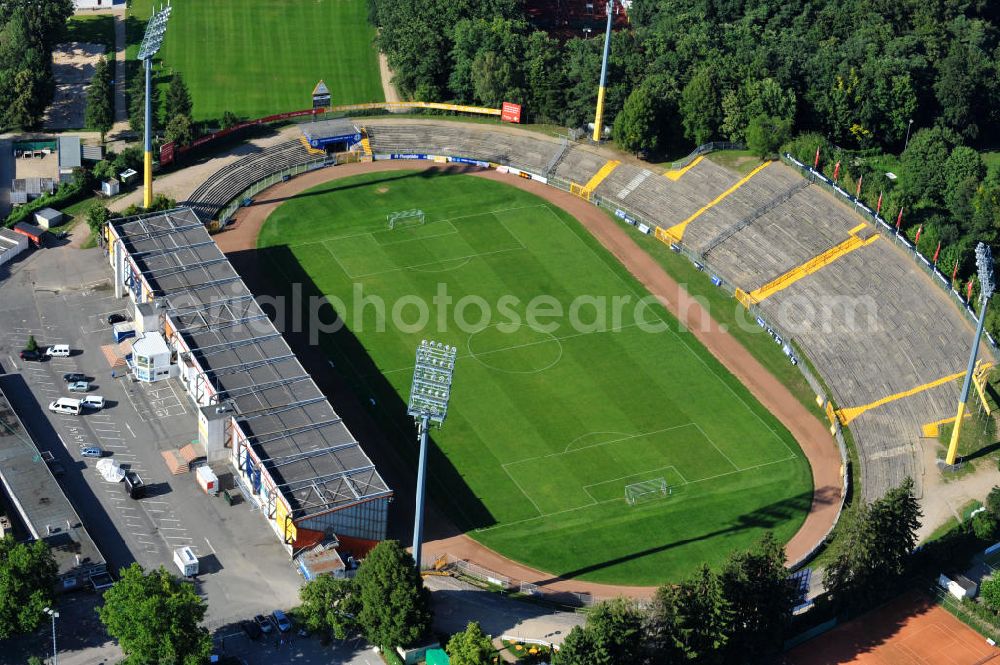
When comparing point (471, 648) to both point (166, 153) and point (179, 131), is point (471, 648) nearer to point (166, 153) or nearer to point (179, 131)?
point (166, 153)

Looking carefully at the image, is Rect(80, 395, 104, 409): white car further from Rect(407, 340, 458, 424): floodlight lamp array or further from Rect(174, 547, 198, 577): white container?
Rect(407, 340, 458, 424): floodlight lamp array

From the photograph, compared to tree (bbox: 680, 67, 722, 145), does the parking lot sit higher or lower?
lower

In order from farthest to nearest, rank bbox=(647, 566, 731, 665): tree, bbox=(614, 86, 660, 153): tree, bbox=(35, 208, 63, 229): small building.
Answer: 1. bbox=(614, 86, 660, 153): tree
2. bbox=(35, 208, 63, 229): small building
3. bbox=(647, 566, 731, 665): tree

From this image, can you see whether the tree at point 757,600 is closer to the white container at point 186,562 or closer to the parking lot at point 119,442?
the parking lot at point 119,442

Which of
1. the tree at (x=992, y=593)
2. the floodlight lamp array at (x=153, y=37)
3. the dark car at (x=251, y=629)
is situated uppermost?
the floodlight lamp array at (x=153, y=37)

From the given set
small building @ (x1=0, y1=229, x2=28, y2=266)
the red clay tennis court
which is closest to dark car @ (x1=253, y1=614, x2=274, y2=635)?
the red clay tennis court

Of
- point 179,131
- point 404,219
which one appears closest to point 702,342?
point 404,219

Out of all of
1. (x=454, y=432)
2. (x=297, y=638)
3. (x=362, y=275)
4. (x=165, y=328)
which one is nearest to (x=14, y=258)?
(x=165, y=328)

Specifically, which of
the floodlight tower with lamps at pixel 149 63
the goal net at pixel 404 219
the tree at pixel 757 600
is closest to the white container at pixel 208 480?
the tree at pixel 757 600
